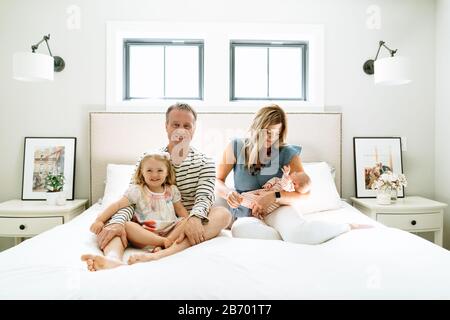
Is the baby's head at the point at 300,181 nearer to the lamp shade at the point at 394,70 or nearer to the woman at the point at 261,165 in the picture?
the woman at the point at 261,165

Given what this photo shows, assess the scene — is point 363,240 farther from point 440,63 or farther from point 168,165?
point 440,63

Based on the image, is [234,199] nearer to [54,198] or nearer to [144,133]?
[144,133]

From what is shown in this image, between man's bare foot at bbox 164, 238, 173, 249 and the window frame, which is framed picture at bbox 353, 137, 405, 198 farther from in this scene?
man's bare foot at bbox 164, 238, 173, 249

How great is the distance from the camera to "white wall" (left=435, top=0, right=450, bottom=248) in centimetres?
261

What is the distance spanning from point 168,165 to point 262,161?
58 centimetres

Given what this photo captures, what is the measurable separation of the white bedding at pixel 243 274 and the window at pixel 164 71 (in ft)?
5.72

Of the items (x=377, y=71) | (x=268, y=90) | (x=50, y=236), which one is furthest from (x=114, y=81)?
(x=377, y=71)

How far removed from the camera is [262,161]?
191 cm

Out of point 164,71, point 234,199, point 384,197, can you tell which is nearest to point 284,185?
point 234,199

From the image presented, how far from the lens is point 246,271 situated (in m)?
1.03

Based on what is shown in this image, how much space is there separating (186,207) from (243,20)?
167 cm

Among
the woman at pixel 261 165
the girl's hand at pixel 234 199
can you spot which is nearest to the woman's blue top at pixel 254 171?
the woman at pixel 261 165

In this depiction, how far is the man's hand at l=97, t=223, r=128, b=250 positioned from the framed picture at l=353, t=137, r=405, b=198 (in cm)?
193
